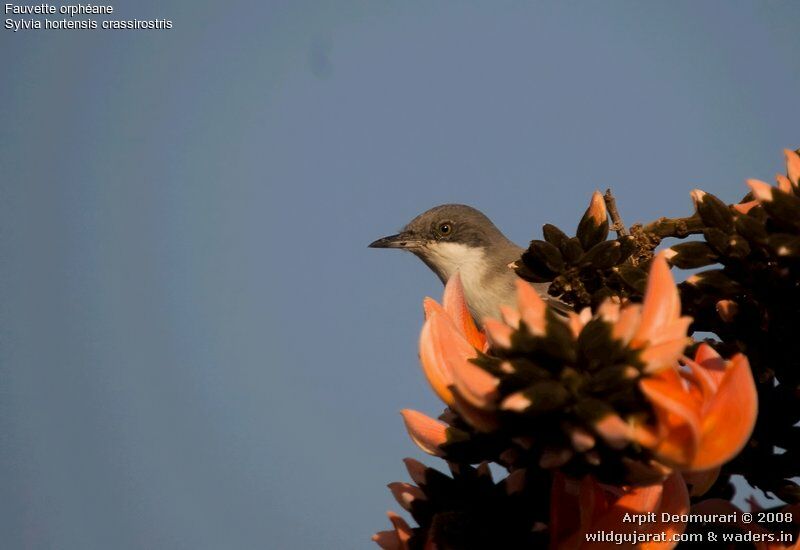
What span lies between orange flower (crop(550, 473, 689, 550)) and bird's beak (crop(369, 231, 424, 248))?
267 inches

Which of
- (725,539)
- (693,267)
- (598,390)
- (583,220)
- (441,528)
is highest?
(583,220)

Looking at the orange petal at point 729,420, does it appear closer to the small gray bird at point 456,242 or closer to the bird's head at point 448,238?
the small gray bird at point 456,242

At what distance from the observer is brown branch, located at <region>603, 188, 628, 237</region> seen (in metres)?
2.64

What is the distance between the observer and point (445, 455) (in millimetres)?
1902

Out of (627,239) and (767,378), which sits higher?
(627,239)

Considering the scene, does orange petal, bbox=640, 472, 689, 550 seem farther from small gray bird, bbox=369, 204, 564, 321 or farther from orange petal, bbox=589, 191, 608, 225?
small gray bird, bbox=369, 204, 564, 321

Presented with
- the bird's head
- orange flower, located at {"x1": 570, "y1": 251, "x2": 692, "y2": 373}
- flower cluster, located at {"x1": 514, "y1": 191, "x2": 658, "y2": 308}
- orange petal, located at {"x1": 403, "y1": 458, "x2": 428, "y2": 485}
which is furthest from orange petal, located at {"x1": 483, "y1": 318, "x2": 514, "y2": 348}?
the bird's head

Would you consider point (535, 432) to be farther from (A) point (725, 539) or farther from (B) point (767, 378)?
(B) point (767, 378)

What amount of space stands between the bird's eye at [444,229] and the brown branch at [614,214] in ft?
18.8

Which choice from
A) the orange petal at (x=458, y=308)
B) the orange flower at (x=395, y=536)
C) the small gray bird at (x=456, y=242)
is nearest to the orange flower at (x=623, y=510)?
the orange flower at (x=395, y=536)

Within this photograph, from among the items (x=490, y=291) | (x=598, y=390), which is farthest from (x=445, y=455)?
(x=490, y=291)

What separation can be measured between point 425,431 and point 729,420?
0.72 m

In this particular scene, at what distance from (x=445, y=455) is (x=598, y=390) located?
1.71 ft

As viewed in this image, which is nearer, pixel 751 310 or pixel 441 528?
pixel 441 528
